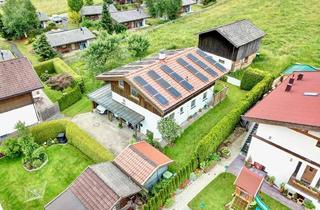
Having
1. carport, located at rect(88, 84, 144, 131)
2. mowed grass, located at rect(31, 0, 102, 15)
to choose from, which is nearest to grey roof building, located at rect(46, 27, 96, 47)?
carport, located at rect(88, 84, 144, 131)

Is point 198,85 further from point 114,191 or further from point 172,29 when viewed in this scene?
point 172,29

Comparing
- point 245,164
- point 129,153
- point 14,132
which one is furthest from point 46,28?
point 245,164

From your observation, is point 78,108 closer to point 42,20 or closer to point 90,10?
point 42,20

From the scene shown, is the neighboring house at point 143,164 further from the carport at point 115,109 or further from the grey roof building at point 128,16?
the grey roof building at point 128,16

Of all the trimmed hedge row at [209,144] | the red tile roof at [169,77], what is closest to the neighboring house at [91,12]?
the red tile roof at [169,77]

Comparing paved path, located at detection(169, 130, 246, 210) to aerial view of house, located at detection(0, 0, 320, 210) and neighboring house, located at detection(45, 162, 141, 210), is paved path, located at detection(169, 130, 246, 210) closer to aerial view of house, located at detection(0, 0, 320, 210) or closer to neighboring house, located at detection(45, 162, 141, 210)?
aerial view of house, located at detection(0, 0, 320, 210)

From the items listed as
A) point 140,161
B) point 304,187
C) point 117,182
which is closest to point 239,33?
point 304,187
